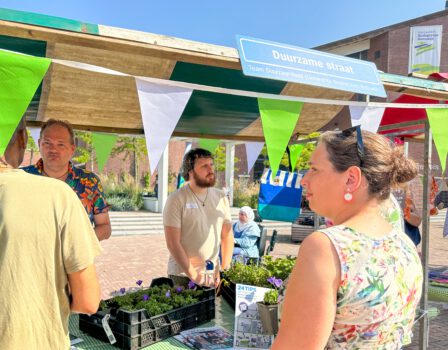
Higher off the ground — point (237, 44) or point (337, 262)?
point (237, 44)

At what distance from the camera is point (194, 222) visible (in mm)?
3154

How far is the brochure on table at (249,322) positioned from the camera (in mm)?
2016

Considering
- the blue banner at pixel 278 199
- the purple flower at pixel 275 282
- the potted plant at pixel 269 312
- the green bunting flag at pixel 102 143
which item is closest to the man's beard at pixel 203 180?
the purple flower at pixel 275 282

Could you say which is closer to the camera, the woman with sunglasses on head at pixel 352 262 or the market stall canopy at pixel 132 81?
the woman with sunglasses on head at pixel 352 262

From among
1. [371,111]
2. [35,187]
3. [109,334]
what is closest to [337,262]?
[35,187]

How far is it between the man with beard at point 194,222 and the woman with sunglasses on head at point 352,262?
1898 mm

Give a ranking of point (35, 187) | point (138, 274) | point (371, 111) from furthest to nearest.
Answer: point (138, 274)
point (371, 111)
point (35, 187)

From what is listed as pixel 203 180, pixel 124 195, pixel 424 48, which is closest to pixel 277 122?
pixel 203 180

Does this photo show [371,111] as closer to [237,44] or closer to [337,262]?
[237,44]

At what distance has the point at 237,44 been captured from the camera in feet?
7.17

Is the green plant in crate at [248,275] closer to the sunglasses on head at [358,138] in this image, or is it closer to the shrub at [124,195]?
the sunglasses on head at [358,138]

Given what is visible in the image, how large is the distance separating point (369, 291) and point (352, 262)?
0.10 metres

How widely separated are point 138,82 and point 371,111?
1.71m

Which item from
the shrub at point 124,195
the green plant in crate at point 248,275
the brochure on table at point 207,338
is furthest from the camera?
the shrub at point 124,195
